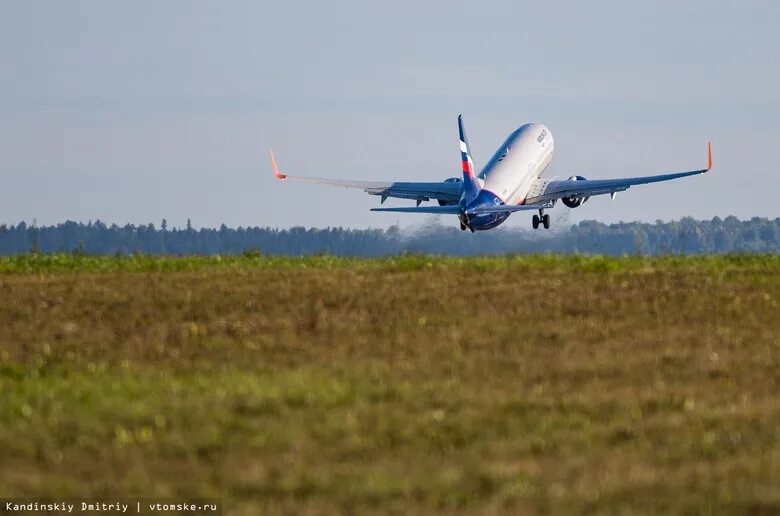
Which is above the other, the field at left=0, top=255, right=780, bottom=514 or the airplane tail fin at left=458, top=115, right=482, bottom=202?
the airplane tail fin at left=458, top=115, right=482, bottom=202

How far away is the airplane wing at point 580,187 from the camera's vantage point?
8631 cm

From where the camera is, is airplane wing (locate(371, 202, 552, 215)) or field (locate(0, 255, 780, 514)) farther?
airplane wing (locate(371, 202, 552, 215))

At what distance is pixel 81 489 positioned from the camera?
1725cm

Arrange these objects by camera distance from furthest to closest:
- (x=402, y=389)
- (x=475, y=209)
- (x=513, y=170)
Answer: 1. (x=513, y=170)
2. (x=475, y=209)
3. (x=402, y=389)

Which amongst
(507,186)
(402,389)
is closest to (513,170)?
(507,186)

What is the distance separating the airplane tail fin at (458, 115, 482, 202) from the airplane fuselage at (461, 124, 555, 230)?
15.0 inches

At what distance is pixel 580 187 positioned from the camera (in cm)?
8906

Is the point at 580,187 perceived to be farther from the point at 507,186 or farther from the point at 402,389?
the point at 402,389

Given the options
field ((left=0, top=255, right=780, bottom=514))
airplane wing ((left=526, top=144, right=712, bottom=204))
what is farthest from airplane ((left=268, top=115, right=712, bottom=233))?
field ((left=0, top=255, right=780, bottom=514))

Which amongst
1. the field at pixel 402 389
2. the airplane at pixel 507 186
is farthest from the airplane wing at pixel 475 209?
the field at pixel 402 389

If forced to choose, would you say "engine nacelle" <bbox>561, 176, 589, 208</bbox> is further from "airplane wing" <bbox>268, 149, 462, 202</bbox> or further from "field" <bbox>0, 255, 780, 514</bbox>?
"field" <bbox>0, 255, 780, 514</bbox>

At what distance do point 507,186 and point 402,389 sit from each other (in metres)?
64.9

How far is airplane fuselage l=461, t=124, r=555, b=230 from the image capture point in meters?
83.9

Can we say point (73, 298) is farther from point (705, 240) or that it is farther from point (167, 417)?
point (705, 240)
